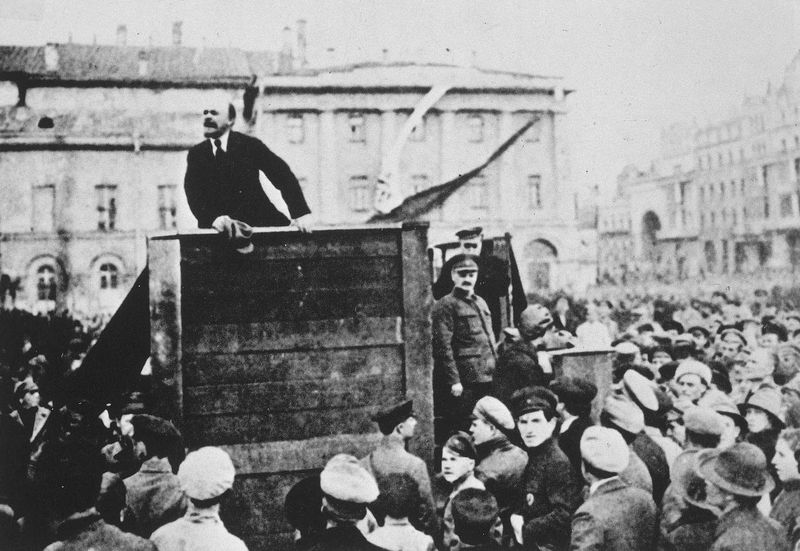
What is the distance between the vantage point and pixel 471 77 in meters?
27.8

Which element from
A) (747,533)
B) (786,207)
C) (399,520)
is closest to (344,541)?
(399,520)

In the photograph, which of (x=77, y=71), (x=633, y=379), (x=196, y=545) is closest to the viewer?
(x=196, y=545)

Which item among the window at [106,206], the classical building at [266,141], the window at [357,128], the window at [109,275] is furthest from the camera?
the window at [357,128]

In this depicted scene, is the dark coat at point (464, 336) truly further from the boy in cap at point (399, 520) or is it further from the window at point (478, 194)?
the window at point (478, 194)

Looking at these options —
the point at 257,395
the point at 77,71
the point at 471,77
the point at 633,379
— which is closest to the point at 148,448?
the point at 257,395

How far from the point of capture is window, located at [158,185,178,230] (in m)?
26.5

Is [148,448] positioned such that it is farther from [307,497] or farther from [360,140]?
[360,140]

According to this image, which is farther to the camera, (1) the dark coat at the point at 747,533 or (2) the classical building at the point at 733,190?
(2) the classical building at the point at 733,190

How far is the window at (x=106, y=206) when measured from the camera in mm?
25781

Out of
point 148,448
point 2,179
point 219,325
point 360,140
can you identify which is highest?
point 360,140

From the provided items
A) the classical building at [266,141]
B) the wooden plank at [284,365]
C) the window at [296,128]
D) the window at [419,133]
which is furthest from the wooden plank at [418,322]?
the window at [419,133]

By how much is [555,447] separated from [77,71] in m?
29.7

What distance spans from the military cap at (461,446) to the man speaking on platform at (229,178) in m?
1.56

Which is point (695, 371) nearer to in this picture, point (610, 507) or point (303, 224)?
point (610, 507)
